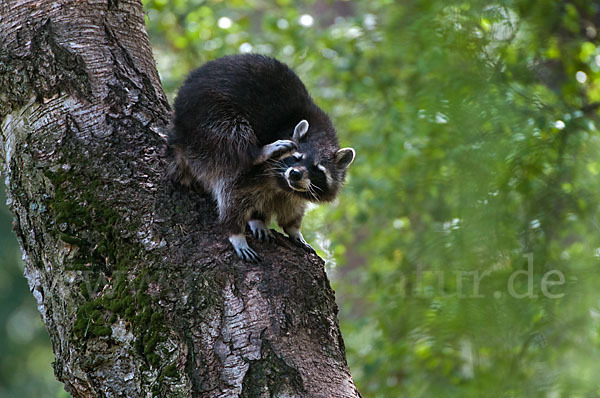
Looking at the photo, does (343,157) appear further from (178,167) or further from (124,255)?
(124,255)

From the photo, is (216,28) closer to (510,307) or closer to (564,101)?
(564,101)

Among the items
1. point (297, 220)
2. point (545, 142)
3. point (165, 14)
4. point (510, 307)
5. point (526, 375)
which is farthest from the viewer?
point (165, 14)

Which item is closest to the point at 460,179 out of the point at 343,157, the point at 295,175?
the point at 295,175

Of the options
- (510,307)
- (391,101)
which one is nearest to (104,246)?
(510,307)

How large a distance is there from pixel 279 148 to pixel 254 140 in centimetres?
14

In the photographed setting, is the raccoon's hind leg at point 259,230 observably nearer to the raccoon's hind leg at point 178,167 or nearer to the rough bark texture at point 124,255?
the rough bark texture at point 124,255

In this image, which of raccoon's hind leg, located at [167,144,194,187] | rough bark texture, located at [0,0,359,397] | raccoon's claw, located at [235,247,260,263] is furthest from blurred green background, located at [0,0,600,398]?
raccoon's hind leg, located at [167,144,194,187]

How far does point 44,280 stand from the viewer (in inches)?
89.1

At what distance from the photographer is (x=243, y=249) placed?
89.3 inches

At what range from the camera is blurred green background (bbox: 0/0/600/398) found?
4.86ft

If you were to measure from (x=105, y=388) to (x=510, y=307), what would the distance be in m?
1.24

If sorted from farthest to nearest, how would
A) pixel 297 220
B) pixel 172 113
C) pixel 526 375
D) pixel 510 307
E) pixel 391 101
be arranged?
pixel 391 101, pixel 297 220, pixel 172 113, pixel 526 375, pixel 510 307

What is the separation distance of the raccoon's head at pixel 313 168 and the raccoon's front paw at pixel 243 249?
0.65 meters

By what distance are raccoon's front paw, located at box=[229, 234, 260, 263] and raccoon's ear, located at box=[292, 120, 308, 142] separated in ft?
2.59
